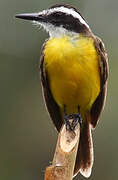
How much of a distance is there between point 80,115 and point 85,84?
42 cm

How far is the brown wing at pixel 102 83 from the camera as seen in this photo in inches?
308

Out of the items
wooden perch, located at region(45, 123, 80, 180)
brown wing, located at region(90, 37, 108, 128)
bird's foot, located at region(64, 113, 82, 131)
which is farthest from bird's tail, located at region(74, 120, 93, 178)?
wooden perch, located at region(45, 123, 80, 180)

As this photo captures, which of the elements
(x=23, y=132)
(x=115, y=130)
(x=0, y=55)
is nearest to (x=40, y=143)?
(x=23, y=132)

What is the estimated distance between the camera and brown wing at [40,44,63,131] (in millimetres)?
7875

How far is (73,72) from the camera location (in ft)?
25.1

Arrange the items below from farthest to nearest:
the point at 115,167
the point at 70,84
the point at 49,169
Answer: the point at 115,167
the point at 70,84
the point at 49,169

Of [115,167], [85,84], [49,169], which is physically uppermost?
[85,84]

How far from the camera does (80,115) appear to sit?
26.4 feet

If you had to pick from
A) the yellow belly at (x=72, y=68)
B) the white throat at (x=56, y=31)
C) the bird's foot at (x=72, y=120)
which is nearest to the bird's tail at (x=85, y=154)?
the bird's foot at (x=72, y=120)

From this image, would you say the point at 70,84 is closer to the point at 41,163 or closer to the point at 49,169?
the point at 49,169

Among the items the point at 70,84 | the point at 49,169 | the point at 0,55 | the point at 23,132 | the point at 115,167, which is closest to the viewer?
the point at 49,169

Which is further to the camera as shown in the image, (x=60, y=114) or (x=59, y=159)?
(x=60, y=114)

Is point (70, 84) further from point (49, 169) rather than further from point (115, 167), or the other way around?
point (115, 167)

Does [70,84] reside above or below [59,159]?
above
